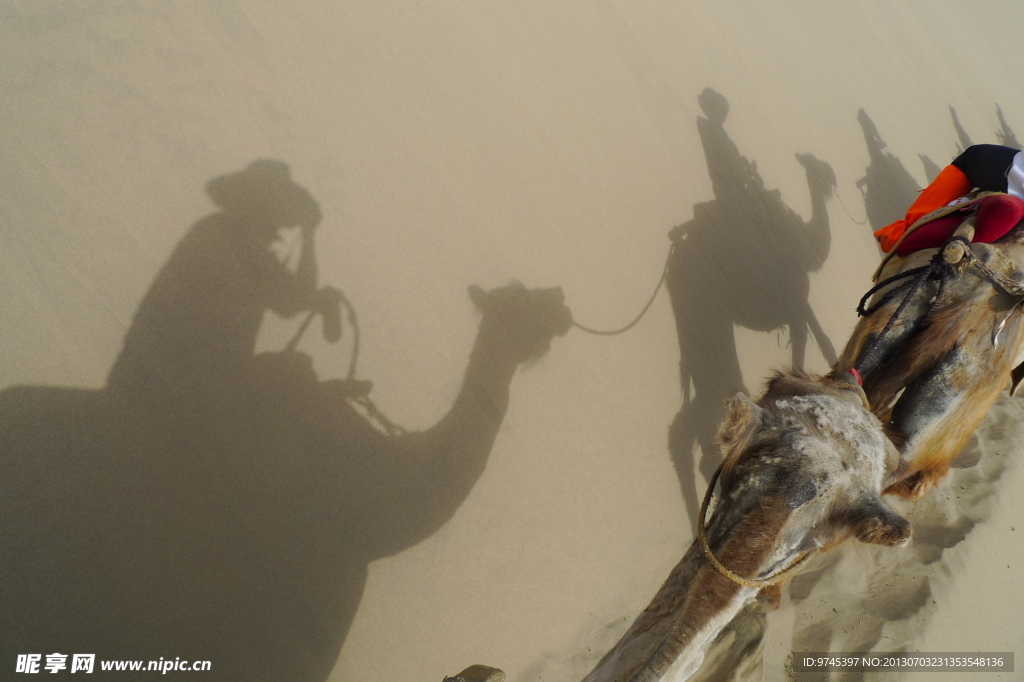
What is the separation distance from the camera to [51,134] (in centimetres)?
187

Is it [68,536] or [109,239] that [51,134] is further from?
[68,536]

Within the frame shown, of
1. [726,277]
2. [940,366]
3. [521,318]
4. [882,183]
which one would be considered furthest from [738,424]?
[882,183]

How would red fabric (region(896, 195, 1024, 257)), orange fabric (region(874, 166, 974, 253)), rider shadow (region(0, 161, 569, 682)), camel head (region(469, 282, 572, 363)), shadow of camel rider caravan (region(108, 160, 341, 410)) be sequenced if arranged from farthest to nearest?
orange fabric (region(874, 166, 974, 253)), camel head (region(469, 282, 572, 363)), red fabric (region(896, 195, 1024, 257)), shadow of camel rider caravan (region(108, 160, 341, 410)), rider shadow (region(0, 161, 569, 682))

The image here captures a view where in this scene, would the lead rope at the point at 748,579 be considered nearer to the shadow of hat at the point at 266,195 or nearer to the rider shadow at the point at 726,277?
the rider shadow at the point at 726,277

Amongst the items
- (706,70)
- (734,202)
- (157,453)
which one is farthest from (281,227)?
(706,70)

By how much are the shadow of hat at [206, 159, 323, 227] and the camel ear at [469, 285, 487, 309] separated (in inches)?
28.5

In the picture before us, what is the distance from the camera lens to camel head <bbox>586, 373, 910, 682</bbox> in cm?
119

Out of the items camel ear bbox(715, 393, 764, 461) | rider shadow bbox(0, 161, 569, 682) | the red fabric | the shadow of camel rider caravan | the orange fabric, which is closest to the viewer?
camel ear bbox(715, 393, 764, 461)

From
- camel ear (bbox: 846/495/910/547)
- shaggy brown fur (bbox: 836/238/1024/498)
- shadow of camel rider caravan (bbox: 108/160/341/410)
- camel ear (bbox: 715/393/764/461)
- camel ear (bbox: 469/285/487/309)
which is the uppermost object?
shadow of camel rider caravan (bbox: 108/160/341/410)

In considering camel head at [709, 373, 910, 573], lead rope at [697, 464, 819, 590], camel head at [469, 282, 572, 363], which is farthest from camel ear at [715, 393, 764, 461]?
camel head at [469, 282, 572, 363]

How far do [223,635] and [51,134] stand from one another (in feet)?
5.99

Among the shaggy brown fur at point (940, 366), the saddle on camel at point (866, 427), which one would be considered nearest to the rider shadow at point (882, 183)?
the saddle on camel at point (866, 427)

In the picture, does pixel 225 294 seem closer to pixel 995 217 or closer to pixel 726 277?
pixel 726 277

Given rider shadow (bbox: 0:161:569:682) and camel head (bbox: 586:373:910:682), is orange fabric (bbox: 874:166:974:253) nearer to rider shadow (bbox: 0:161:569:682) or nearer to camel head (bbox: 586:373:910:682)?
camel head (bbox: 586:373:910:682)
